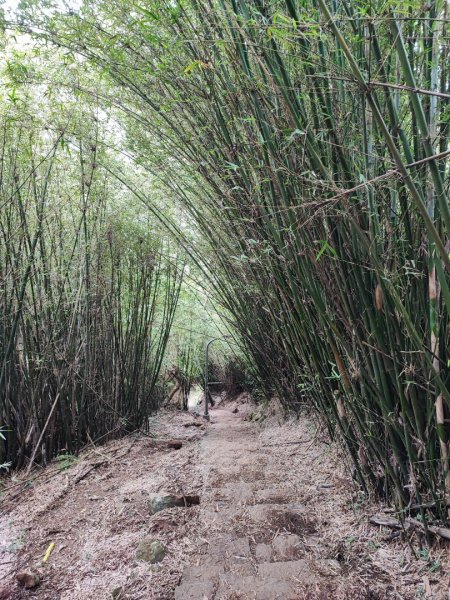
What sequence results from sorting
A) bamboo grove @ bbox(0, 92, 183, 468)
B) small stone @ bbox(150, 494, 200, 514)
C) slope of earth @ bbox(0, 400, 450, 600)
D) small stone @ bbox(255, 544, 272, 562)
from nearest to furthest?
slope of earth @ bbox(0, 400, 450, 600), small stone @ bbox(255, 544, 272, 562), small stone @ bbox(150, 494, 200, 514), bamboo grove @ bbox(0, 92, 183, 468)

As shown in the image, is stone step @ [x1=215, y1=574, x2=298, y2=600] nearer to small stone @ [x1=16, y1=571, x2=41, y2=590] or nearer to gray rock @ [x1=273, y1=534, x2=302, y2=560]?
gray rock @ [x1=273, y1=534, x2=302, y2=560]

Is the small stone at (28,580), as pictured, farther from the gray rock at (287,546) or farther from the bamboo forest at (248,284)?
the gray rock at (287,546)

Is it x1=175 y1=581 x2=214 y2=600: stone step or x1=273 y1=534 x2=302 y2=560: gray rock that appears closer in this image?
x1=175 y1=581 x2=214 y2=600: stone step

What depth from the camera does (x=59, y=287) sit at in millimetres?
2797

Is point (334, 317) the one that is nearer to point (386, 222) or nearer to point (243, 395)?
point (386, 222)

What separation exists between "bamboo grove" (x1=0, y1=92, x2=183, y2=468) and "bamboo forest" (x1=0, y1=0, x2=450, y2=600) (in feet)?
0.07

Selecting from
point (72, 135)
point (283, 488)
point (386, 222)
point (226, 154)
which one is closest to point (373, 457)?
point (283, 488)

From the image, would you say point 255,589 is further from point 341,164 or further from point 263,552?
point 341,164

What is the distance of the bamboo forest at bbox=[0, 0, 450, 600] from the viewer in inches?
43.4

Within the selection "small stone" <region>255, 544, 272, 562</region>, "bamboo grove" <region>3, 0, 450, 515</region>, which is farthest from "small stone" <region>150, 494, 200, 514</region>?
"bamboo grove" <region>3, 0, 450, 515</region>

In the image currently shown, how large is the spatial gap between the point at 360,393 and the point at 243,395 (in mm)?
7105

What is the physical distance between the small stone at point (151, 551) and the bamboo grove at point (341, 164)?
0.83 metres

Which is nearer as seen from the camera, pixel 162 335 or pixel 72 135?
pixel 72 135

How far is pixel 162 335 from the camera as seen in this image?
4.35 m
